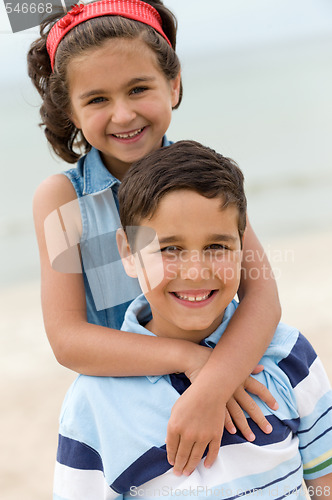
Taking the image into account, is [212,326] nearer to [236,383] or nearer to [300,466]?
[236,383]

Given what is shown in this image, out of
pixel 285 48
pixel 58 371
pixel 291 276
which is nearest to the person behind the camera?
pixel 58 371

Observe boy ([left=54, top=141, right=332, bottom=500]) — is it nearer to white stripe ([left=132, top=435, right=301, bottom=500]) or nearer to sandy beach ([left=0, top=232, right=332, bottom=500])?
white stripe ([left=132, top=435, right=301, bottom=500])

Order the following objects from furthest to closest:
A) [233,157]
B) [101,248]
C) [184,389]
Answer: [233,157] < [101,248] < [184,389]

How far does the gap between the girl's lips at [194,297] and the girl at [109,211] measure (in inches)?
4.4

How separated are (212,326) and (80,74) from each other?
88 centimetres

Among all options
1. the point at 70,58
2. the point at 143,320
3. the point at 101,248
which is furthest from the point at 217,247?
the point at 70,58

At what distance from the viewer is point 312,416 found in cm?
158

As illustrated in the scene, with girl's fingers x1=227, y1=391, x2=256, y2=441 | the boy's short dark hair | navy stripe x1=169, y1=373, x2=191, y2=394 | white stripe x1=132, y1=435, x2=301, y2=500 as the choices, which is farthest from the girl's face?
white stripe x1=132, y1=435, x2=301, y2=500

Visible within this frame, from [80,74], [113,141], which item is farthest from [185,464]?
[80,74]

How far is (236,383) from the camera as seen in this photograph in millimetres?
1527

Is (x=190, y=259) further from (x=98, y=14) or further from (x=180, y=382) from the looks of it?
(x=98, y=14)

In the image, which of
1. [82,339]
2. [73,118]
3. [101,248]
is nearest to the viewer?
[82,339]

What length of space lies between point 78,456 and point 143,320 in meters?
0.42

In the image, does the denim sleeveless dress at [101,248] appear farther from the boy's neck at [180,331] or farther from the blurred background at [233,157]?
the blurred background at [233,157]
